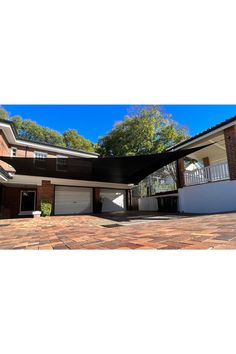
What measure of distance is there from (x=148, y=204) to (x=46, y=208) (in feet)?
21.8

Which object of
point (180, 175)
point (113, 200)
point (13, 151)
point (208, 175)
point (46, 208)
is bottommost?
point (46, 208)

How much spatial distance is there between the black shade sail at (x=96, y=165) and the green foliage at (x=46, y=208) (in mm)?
1468

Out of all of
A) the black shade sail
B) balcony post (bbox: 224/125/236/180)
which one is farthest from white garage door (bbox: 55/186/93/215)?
balcony post (bbox: 224/125/236/180)

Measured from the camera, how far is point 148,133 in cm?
1669

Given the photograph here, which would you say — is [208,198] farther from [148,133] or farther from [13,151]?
[13,151]

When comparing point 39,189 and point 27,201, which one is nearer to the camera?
point 39,189

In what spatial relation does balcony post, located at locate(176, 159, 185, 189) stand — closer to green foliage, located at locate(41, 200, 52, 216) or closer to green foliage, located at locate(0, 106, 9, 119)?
green foliage, located at locate(41, 200, 52, 216)

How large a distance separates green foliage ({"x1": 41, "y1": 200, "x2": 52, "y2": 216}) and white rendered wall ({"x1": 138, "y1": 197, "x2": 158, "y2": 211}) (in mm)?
6386

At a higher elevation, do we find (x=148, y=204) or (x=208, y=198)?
(x=208, y=198)

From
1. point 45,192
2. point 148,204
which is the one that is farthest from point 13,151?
point 148,204
